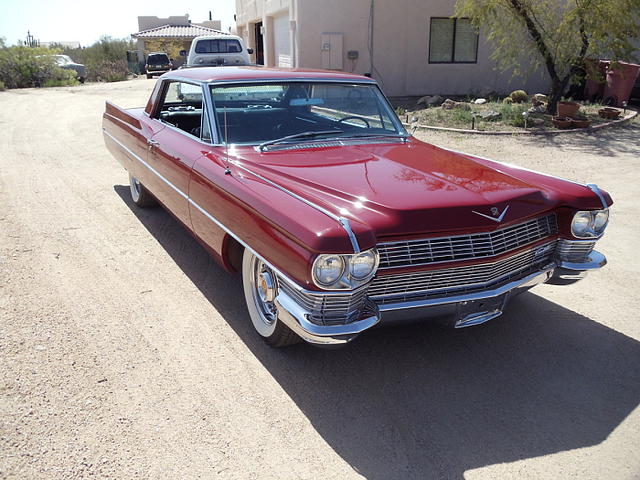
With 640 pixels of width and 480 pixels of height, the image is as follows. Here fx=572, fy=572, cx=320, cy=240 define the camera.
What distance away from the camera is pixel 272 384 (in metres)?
3.04

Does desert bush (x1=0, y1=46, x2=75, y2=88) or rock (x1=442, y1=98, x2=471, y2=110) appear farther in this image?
desert bush (x1=0, y1=46, x2=75, y2=88)

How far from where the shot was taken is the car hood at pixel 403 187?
2830mm

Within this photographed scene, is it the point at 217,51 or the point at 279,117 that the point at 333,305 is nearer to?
the point at 279,117

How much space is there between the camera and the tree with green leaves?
10.8 m

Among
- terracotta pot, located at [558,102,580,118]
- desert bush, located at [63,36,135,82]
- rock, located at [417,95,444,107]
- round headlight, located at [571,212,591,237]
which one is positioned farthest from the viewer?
desert bush, located at [63,36,135,82]

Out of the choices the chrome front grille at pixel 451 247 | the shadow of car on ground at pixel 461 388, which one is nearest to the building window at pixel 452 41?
the shadow of car on ground at pixel 461 388

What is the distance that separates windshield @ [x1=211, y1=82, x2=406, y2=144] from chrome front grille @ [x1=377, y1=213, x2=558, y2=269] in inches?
57.2

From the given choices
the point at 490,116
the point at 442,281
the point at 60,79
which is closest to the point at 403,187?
the point at 442,281

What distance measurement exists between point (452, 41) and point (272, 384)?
48.9ft

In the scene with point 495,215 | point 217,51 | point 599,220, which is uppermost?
point 217,51

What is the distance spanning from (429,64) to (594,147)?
7308 millimetres

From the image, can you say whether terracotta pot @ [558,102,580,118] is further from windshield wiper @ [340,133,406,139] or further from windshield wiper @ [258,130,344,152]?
windshield wiper @ [258,130,344,152]

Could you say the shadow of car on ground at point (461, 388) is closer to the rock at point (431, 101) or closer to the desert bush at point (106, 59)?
the rock at point (431, 101)

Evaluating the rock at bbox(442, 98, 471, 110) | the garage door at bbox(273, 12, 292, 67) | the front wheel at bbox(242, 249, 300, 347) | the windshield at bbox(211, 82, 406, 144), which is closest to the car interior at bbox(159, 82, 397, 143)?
the windshield at bbox(211, 82, 406, 144)
